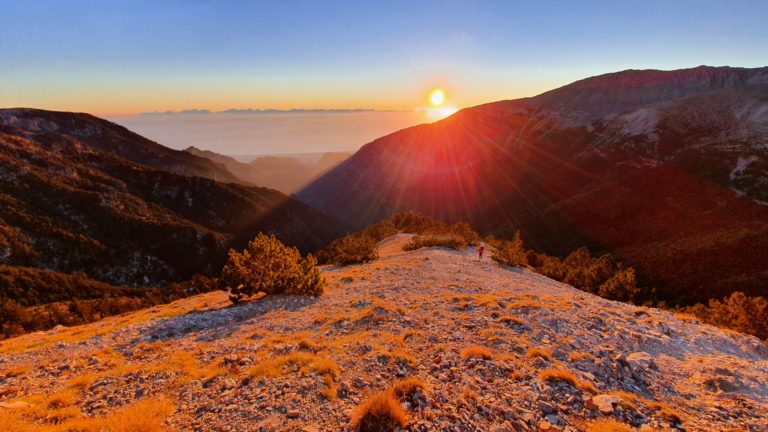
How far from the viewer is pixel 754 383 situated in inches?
428

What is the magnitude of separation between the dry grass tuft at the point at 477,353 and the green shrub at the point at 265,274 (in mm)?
14408

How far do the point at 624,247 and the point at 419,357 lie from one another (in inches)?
4099

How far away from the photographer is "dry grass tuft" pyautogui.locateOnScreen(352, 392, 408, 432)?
7090 mm

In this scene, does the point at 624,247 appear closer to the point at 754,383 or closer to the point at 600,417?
the point at 754,383

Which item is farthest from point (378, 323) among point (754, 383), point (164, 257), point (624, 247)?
point (164, 257)

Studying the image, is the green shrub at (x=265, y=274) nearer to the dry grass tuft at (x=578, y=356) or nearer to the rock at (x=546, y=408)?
the dry grass tuft at (x=578, y=356)

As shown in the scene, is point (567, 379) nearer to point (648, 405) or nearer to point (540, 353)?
point (648, 405)

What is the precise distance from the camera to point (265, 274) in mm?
23969

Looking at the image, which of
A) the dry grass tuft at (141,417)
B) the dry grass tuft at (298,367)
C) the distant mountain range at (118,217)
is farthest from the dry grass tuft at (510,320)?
the distant mountain range at (118,217)

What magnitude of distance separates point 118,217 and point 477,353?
5730 inches

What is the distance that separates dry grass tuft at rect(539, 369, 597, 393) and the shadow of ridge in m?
13.9

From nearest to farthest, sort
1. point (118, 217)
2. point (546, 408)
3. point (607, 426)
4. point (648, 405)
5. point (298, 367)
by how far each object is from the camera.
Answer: point (607, 426) → point (546, 408) → point (648, 405) → point (298, 367) → point (118, 217)

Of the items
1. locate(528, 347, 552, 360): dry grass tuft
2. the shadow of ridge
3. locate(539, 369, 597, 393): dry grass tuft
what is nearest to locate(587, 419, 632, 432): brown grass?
locate(539, 369, 597, 393): dry grass tuft

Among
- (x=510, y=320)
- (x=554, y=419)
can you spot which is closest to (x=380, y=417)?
(x=554, y=419)
